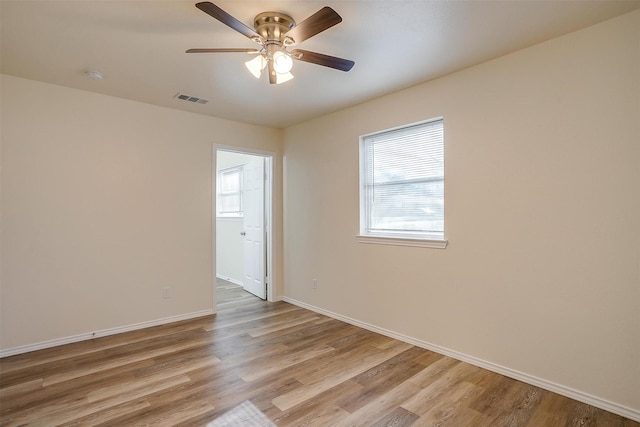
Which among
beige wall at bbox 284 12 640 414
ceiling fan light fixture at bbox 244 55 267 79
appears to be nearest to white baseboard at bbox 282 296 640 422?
beige wall at bbox 284 12 640 414

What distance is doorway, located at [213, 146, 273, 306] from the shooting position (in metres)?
4.93

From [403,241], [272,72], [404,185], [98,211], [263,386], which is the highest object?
[272,72]

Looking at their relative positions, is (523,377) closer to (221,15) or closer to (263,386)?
(263,386)

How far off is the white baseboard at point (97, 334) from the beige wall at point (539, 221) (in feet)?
7.46

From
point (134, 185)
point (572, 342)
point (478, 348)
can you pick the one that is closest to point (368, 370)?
point (478, 348)

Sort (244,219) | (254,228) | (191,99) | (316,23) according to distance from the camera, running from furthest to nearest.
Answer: (244,219)
(254,228)
(191,99)
(316,23)

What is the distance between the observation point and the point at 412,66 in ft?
9.23

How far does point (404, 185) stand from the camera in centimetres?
343

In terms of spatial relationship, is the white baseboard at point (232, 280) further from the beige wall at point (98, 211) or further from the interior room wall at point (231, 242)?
the beige wall at point (98, 211)

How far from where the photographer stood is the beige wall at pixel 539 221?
2.12 metres

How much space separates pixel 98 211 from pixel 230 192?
2.98 metres

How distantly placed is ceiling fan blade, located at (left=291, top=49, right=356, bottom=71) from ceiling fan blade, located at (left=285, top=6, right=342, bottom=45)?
0.24ft

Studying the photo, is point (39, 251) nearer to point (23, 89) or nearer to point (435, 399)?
point (23, 89)

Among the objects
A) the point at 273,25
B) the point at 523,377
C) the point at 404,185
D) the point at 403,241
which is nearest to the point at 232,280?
the point at 403,241
